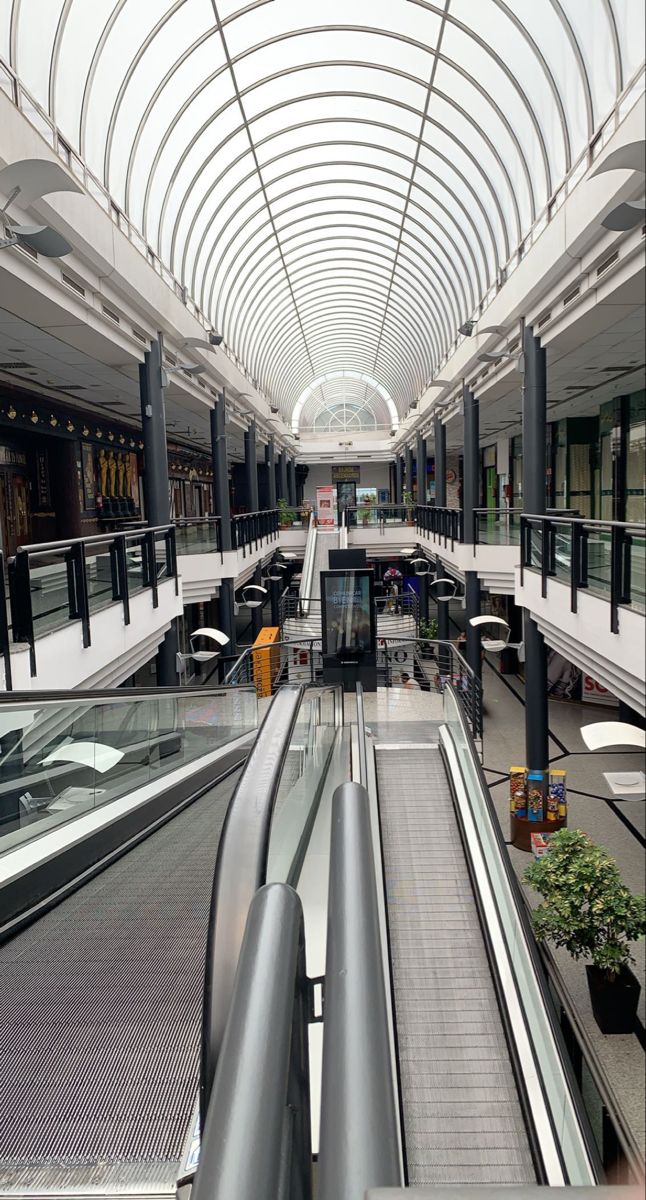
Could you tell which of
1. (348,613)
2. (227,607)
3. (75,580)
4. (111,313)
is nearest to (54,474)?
(227,607)

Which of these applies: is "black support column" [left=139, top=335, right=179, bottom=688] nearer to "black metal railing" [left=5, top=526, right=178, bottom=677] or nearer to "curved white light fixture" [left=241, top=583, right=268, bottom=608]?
"black metal railing" [left=5, top=526, right=178, bottom=677]

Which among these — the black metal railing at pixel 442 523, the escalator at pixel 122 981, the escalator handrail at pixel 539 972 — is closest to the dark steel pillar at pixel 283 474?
the black metal railing at pixel 442 523

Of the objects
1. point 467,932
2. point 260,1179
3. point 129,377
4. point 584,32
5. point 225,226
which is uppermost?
point 225,226

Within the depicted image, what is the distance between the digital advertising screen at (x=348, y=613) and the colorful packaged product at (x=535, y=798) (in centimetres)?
597

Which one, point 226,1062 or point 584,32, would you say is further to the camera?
point 584,32

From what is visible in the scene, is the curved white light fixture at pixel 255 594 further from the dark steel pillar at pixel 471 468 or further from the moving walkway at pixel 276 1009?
the moving walkway at pixel 276 1009

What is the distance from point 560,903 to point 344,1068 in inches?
259

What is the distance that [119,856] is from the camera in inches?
201

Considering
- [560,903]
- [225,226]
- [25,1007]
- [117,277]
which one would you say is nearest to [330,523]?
[225,226]

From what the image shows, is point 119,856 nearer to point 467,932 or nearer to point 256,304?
point 467,932

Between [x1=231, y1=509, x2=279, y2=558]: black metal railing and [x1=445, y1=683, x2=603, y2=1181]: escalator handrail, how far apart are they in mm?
11529

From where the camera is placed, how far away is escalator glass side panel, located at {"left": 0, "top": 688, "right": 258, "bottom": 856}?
4.39 metres

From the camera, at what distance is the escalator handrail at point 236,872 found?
201 centimetres

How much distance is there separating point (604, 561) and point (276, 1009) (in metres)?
0.76
